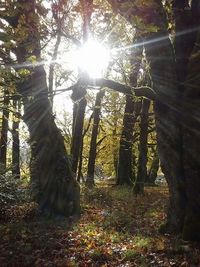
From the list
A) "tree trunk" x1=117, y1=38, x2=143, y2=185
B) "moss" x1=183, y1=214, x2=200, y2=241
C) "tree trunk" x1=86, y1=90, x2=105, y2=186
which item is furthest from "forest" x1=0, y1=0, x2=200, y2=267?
"tree trunk" x1=86, y1=90, x2=105, y2=186

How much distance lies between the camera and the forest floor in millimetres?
9398

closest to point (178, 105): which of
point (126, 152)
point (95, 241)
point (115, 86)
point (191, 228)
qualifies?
point (115, 86)

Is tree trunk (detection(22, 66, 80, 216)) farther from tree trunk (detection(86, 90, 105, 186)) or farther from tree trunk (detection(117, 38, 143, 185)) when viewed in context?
tree trunk (detection(86, 90, 105, 186))

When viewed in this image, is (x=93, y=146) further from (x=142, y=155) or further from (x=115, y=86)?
(x=115, y=86)

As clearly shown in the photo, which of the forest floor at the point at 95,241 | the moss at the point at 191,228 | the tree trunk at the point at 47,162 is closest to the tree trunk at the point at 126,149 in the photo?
the forest floor at the point at 95,241

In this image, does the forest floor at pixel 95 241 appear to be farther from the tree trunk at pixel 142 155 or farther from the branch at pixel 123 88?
the tree trunk at pixel 142 155

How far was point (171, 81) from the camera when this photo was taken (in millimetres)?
11281

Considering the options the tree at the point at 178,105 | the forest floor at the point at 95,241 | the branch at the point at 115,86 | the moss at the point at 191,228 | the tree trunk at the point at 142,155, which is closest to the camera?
the forest floor at the point at 95,241

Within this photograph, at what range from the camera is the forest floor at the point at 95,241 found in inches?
370

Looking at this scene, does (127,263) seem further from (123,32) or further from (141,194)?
(141,194)

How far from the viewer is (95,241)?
11156 millimetres

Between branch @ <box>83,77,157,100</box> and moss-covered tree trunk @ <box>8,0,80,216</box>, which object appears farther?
moss-covered tree trunk @ <box>8,0,80,216</box>

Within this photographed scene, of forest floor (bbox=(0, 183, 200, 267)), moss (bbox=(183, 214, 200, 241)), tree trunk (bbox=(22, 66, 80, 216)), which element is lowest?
forest floor (bbox=(0, 183, 200, 267))

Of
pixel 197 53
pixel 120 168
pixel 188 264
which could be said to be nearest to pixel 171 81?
pixel 197 53
